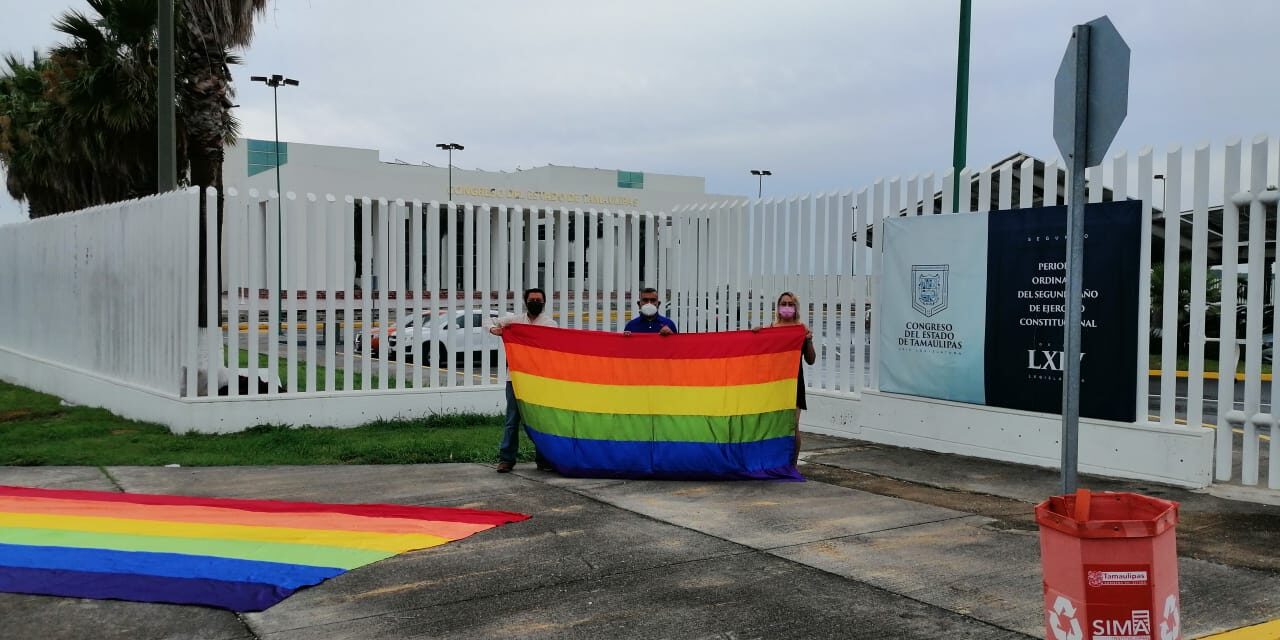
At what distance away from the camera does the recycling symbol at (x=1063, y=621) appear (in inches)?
143

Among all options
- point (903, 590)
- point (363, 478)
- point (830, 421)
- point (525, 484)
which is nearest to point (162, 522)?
point (363, 478)

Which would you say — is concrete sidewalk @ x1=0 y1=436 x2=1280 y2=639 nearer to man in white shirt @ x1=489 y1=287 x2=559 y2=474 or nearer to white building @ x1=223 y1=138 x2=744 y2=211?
man in white shirt @ x1=489 y1=287 x2=559 y2=474

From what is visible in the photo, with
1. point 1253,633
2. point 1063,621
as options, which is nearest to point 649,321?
point 1253,633

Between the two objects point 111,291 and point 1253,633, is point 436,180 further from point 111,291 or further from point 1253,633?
point 1253,633

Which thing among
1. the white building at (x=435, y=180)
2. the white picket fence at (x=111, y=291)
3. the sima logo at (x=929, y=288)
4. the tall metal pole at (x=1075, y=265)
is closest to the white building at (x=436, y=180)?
the white building at (x=435, y=180)

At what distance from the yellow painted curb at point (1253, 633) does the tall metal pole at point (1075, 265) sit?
103 centimetres

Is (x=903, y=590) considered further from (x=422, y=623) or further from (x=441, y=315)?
(x=441, y=315)

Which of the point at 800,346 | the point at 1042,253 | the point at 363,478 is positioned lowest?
the point at 363,478

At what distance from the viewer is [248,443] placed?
1081 centimetres

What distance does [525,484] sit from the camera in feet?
28.7

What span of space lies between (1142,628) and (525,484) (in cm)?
583

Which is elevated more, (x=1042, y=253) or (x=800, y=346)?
(x=1042, y=253)

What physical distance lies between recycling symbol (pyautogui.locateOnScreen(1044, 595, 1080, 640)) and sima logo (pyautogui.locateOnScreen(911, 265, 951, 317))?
22.3ft

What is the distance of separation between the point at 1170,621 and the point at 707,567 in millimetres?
2813
